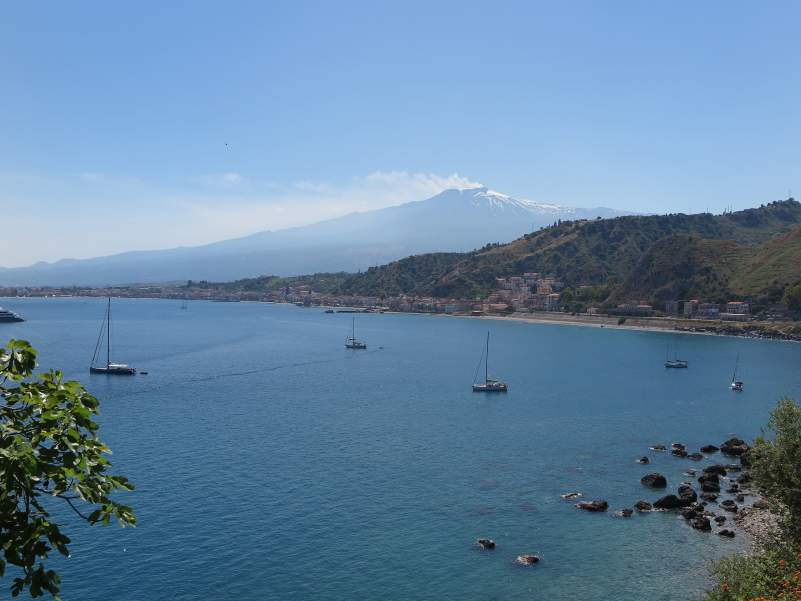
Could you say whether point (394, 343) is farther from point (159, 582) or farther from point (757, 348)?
point (159, 582)

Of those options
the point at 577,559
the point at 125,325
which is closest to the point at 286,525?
the point at 577,559

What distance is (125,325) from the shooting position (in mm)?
150875

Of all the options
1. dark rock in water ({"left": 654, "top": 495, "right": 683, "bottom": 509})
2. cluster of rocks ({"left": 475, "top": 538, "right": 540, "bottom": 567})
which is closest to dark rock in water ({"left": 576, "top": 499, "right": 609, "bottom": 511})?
dark rock in water ({"left": 654, "top": 495, "right": 683, "bottom": 509})

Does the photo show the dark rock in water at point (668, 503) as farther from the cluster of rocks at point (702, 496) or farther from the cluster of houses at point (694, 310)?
the cluster of houses at point (694, 310)

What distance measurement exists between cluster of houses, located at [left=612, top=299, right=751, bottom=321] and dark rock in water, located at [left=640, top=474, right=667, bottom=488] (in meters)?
115

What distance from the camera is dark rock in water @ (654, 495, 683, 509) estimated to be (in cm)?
3366

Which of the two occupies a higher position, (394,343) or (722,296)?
(722,296)

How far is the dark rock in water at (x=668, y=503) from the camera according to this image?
33656 mm

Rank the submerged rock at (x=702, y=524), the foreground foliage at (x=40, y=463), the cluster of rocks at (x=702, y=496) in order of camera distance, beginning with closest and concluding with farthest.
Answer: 1. the foreground foliage at (x=40, y=463)
2. the submerged rock at (x=702, y=524)
3. the cluster of rocks at (x=702, y=496)

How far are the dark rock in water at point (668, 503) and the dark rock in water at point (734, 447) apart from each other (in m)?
14.0

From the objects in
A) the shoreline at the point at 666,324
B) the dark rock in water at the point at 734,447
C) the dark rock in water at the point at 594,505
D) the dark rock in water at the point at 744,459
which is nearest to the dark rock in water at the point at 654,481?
the dark rock in water at the point at 594,505

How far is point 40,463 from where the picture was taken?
5746 mm

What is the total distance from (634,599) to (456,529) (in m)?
8.69

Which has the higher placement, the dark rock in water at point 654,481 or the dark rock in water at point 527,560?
the dark rock in water at point 654,481
